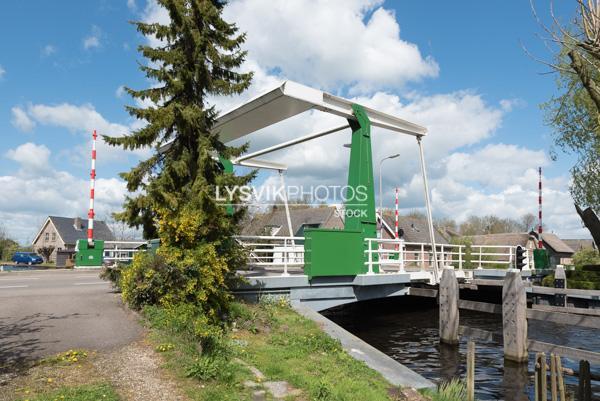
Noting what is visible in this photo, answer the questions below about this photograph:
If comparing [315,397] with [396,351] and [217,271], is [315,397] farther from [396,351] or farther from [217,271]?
[396,351]

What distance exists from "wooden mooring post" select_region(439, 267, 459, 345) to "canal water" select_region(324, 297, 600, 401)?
0.31 metres

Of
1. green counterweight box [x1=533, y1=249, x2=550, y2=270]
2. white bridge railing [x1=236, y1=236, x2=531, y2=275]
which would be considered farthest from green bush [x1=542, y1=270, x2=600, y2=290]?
green counterweight box [x1=533, y1=249, x2=550, y2=270]

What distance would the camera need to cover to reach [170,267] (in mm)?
7766

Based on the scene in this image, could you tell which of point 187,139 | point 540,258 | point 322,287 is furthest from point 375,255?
point 540,258

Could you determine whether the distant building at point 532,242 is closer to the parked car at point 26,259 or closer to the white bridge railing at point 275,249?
the white bridge railing at point 275,249

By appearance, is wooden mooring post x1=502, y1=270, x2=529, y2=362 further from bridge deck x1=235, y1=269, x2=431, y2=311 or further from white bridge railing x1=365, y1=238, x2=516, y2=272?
bridge deck x1=235, y1=269, x2=431, y2=311

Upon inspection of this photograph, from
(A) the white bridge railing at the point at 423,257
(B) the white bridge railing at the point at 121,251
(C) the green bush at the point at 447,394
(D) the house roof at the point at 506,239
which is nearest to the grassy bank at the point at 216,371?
(C) the green bush at the point at 447,394

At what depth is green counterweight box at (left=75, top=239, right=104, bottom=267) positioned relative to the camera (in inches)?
757

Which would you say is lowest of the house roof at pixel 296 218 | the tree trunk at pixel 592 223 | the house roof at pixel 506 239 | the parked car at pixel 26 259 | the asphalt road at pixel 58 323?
the parked car at pixel 26 259

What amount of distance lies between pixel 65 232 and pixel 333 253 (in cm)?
5268

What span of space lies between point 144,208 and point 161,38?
142 inches

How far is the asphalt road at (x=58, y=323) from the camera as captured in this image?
5969 mm

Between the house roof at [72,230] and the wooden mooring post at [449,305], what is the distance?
48.6 metres

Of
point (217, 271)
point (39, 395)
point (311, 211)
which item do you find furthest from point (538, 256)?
point (311, 211)
